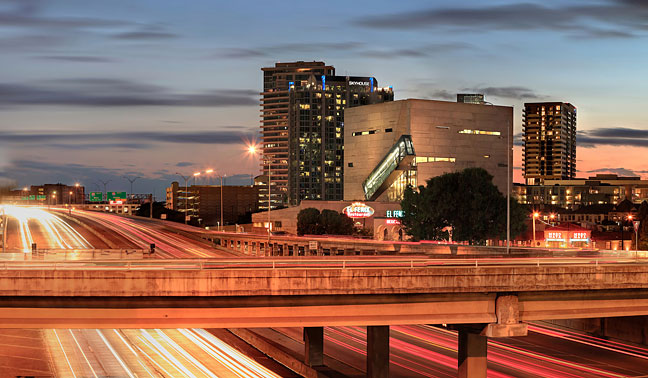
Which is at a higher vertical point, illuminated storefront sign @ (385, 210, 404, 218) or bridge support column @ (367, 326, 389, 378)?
illuminated storefront sign @ (385, 210, 404, 218)

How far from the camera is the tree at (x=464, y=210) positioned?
10762 cm

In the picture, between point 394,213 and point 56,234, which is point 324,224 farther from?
point 56,234

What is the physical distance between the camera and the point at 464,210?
109m

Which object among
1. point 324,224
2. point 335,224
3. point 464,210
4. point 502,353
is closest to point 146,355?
point 502,353

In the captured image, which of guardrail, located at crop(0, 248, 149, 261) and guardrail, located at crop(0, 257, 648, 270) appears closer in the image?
guardrail, located at crop(0, 257, 648, 270)

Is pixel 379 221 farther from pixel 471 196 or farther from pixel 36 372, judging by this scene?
pixel 36 372

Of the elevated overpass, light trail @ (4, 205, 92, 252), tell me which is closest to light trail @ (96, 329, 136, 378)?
the elevated overpass

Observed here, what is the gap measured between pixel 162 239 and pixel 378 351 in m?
73.8

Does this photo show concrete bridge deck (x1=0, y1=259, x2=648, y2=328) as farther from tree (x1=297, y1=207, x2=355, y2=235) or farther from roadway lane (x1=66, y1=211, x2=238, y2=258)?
tree (x1=297, y1=207, x2=355, y2=235)

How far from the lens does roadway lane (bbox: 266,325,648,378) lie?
5103 cm

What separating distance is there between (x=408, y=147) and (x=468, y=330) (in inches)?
6545

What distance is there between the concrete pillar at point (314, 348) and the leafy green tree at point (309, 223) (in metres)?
103

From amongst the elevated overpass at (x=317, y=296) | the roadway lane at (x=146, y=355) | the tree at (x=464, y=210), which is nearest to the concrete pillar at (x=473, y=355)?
the elevated overpass at (x=317, y=296)

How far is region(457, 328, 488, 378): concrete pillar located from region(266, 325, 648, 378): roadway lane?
59.1 ft
